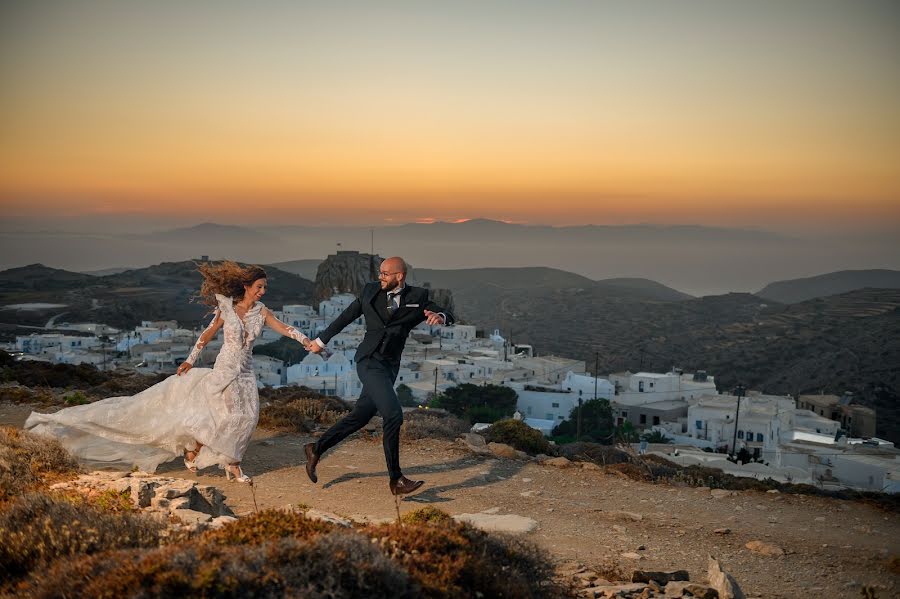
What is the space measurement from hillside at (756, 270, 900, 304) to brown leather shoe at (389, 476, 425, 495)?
129 metres

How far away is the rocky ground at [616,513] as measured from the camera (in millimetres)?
5832

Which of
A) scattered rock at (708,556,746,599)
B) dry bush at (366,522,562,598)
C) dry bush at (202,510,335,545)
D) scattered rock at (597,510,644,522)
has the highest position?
dry bush at (202,510,335,545)

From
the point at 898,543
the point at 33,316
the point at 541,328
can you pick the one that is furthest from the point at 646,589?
the point at 541,328

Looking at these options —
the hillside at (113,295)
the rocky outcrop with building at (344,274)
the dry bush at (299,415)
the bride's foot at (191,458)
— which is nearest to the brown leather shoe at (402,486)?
the bride's foot at (191,458)

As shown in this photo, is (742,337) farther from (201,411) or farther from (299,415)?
(201,411)

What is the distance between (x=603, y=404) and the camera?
157 ft

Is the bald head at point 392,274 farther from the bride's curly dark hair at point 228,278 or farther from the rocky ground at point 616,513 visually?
the rocky ground at point 616,513

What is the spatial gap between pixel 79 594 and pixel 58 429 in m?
5.30

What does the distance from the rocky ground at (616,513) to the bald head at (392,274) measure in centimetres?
210

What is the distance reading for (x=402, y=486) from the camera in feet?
24.6

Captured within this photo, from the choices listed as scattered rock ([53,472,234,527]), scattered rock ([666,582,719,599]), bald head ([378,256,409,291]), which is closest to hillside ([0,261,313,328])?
bald head ([378,256,409,291])

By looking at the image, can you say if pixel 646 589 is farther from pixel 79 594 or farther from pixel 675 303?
pixel 675 303

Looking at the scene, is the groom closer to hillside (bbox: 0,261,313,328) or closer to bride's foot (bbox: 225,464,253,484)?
bride's foot (bbox: 225,464,253,484)

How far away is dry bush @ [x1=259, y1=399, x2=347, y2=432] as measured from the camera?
1142cm
